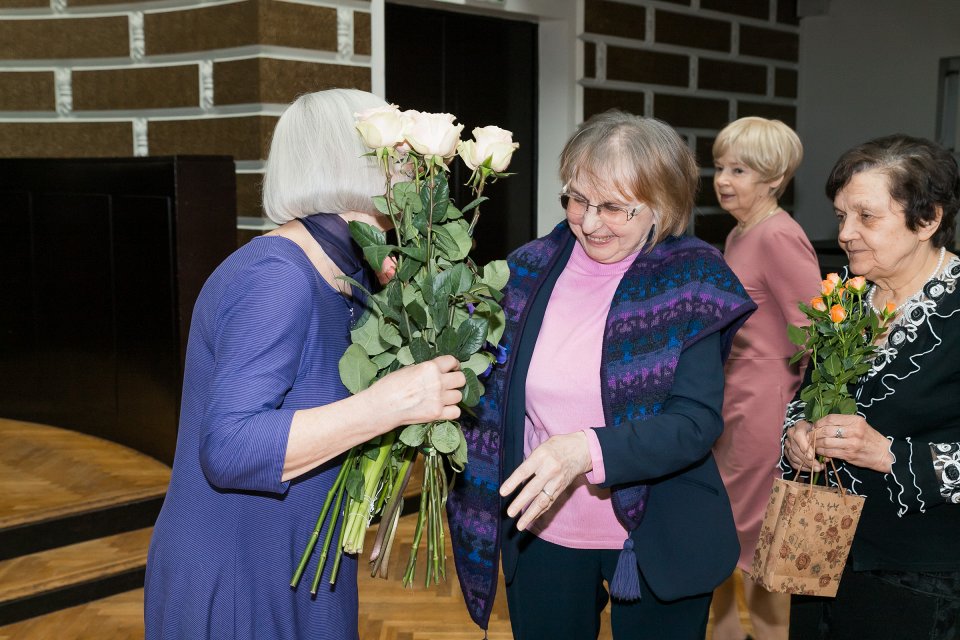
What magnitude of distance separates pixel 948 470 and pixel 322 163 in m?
1.33

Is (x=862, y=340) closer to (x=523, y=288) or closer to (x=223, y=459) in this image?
(x=523, y=288)

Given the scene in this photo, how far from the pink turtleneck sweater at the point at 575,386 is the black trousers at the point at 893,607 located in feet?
1.60

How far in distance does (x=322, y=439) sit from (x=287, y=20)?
3596mm

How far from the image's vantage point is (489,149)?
5.55 feet

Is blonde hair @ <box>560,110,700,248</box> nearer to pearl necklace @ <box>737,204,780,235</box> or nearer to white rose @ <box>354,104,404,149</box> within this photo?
white rose @ <box>354,104,404,149</box>

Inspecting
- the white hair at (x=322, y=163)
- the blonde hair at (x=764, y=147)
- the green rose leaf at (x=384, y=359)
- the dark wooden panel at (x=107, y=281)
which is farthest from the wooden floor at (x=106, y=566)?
the white hair at (x=322, y=163)

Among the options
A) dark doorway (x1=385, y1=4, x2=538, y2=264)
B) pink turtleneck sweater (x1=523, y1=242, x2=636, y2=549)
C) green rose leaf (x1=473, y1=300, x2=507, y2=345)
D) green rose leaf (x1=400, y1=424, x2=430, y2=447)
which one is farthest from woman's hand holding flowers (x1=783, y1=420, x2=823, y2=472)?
dark doorway (x1=385, y1=4, x2=538, y2=264)

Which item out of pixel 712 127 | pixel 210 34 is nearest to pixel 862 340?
pixel 210 34

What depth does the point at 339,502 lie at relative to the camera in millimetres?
Answer: 1758

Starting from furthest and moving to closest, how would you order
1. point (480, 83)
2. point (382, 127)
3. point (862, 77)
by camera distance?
point (862, 77), point (480, 83), point (382, 127)

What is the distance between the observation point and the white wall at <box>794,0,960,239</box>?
294 inches

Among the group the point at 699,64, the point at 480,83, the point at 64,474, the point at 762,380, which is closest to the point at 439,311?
the point at 762,380

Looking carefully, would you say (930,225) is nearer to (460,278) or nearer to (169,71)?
(460,278)

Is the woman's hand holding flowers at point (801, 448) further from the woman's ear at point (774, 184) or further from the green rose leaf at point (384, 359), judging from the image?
the woman's ear at point (774, 184)
